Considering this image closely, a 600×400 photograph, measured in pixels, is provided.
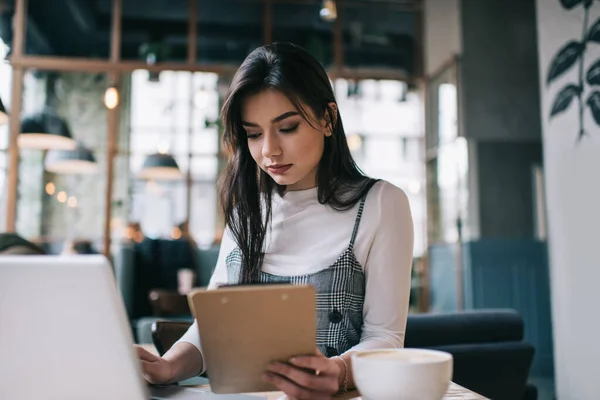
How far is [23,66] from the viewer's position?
22.2ft

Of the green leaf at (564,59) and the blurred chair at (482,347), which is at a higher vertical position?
the green leaf at (564,59)

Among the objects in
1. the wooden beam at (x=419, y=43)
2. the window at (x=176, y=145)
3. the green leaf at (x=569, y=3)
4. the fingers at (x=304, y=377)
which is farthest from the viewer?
the window at (x=176, y=145)

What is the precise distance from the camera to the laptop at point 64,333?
0.60 m

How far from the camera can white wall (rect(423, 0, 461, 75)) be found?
6164 millimetres

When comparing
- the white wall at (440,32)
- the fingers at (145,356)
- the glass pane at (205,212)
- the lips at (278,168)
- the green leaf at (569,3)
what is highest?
the white wall at (440,32)

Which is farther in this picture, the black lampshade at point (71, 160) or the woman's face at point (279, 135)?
the black lampshade at point (71, 160)

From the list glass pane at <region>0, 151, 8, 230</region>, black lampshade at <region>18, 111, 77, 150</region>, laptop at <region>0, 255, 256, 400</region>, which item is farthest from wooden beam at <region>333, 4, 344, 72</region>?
laptop at <region>0, 255, 256, 400</region>

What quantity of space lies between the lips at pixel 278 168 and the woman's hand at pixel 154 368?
0.43 metres

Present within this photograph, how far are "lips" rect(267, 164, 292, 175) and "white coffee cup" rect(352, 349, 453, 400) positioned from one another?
0.58 m

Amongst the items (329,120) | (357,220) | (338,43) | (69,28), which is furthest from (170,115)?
(357,220)

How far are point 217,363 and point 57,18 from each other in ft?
25.8

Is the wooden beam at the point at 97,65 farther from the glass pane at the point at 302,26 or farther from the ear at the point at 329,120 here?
the ear at the point at 329,120

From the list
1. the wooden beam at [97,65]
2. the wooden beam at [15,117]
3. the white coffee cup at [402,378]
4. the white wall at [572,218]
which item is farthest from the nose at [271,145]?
the wooden beam at [15,117]

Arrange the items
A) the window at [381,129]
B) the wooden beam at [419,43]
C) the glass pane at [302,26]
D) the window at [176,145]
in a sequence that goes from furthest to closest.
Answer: the window at [381,129] → the window at [176,145] → the glass pane at [302,26] → the wooden beam at [419,43]
